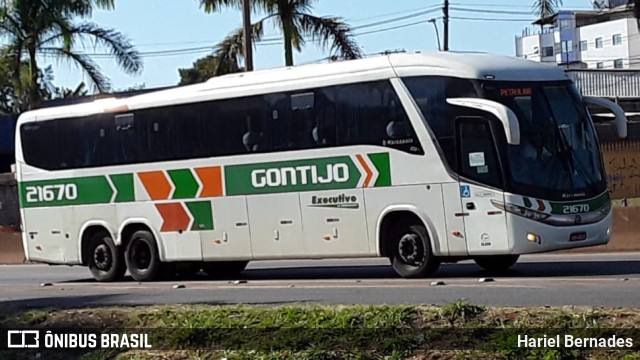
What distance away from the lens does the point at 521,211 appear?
16.6m

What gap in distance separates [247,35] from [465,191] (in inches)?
579

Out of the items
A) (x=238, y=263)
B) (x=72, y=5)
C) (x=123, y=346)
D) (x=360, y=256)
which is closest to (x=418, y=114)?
(x=360, y=256)

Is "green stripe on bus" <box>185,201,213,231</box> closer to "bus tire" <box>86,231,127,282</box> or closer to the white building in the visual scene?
"bus tire" <box>86,231,127,282</box>

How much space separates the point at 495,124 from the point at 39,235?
32.6 feet

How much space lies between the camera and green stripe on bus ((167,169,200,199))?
19.9 m

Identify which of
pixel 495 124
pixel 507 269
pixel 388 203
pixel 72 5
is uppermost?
pixel 72 5

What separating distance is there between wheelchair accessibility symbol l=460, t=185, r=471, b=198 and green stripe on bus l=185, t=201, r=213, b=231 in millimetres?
4866

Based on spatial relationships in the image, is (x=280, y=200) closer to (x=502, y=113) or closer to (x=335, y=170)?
(x=335, y=170)

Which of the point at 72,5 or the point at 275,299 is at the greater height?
the point at 72,5

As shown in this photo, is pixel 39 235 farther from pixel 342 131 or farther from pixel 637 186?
pixel 637 186

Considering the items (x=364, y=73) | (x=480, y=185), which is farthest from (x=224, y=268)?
(x=480, y=185)

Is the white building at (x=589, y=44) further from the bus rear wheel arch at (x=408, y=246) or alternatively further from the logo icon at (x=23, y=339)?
the logo icon at (x=23, y=339)

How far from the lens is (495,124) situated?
16641 mm

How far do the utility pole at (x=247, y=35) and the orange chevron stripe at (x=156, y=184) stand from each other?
34.8 ft
